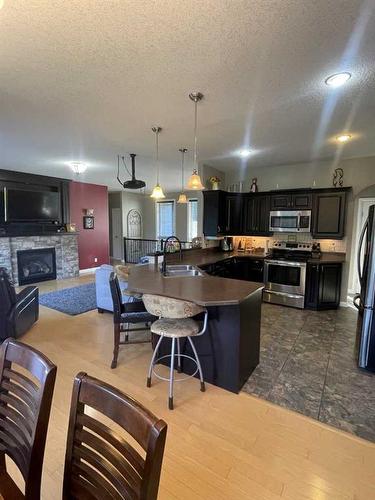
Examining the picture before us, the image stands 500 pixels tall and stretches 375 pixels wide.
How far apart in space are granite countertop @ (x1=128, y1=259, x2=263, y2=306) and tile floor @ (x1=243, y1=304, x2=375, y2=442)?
953mm

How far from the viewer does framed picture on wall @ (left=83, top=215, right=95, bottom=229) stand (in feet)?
25.3

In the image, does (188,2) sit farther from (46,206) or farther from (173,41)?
(46,206)

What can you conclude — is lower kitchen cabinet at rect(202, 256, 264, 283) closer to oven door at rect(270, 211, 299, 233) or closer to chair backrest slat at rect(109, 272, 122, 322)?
oven door at rect(270, 211, 299, 233)

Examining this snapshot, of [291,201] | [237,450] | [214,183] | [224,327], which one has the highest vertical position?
[214,183]

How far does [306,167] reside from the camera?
16.9 feet

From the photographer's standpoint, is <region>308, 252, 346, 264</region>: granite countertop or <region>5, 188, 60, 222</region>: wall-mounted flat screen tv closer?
<region>308, 252, 346, 264</region>: granite countertop

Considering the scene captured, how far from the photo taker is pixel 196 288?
248 centimetres

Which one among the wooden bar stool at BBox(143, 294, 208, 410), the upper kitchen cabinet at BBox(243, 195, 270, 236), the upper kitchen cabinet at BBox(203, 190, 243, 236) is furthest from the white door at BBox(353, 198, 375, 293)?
the wooden bar stool at BBox(143, 294, 208, 410)

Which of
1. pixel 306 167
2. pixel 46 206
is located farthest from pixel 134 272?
pixel 46 206

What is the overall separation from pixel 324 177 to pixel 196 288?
4023 mm

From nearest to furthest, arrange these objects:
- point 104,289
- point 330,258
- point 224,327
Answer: point 224,327, point 104,289, point 330,258

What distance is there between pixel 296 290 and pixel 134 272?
302 centimetres

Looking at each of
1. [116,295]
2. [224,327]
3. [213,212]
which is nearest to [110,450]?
[224,327]

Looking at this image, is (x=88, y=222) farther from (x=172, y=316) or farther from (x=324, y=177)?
(x=172, y=316)
